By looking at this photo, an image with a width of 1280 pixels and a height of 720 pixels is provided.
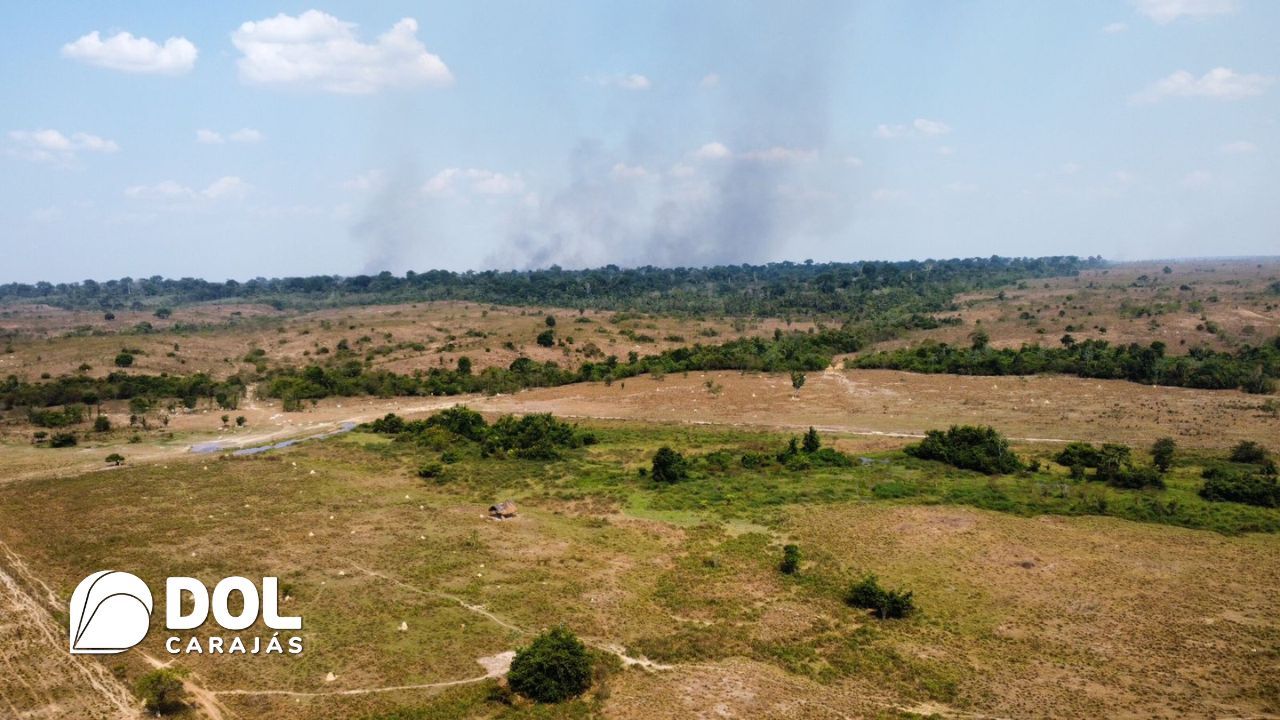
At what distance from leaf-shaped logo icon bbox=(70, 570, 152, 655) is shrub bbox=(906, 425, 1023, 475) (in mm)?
39105

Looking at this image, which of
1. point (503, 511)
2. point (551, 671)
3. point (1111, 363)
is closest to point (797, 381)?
point (1111, 363)

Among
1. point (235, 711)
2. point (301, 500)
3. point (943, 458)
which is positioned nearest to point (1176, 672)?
point (943, 458)

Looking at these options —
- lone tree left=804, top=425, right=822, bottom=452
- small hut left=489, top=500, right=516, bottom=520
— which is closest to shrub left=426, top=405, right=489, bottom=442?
small hut left=489, top=500, right=516, bottom=520

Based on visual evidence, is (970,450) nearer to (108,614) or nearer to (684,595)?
(684,595)

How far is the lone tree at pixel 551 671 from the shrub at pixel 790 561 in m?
10.5

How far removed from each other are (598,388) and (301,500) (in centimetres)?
3961

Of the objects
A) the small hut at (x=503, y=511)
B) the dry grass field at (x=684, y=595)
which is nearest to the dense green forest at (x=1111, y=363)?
the dry grass field at (x=684, y=595)

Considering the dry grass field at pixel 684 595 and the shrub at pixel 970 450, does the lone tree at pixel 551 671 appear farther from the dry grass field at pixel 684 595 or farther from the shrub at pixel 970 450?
the shrub at pixel 970 450

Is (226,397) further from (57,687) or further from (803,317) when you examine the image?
(803,317)

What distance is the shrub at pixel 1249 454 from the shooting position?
42.4 m

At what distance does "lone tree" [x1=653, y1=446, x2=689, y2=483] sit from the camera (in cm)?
4203

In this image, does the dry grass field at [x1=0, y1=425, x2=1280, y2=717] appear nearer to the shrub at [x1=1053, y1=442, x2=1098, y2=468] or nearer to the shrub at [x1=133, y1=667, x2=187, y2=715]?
the shrub at [x1=133, y1=667, x2=187, y2=715]

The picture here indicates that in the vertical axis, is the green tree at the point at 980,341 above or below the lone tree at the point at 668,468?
above

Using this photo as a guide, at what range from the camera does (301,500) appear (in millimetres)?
38438
